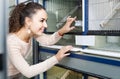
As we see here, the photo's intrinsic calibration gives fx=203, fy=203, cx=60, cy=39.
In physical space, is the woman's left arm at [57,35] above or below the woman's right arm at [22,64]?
above

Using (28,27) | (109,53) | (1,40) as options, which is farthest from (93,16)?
(1,40)

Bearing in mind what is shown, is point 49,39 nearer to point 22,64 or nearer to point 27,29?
point 27,29

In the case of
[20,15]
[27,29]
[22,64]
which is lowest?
[22,64]

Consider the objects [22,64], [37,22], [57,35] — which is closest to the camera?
[22,64]

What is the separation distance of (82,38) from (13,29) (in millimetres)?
606

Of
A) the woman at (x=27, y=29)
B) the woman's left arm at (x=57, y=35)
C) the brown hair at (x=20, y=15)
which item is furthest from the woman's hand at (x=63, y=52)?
the brown hair at (x=20, y=15)

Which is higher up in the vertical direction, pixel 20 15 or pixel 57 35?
pixel 20 15

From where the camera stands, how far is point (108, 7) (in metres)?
1.62

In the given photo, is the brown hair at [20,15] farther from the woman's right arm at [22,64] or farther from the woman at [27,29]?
the woman's right arm at [22,64]

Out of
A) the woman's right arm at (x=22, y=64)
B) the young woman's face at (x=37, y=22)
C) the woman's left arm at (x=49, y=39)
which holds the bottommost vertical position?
the woman's right arm at (x=22, y=64)

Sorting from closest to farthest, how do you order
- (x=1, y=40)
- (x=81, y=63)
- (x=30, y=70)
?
1. (x=1, y=40)
2. (x=30, y=70)
3. (x=81, y=63)

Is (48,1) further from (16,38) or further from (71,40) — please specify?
(16,38)

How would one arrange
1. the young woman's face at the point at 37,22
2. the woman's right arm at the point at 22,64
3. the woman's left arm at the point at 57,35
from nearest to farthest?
the woman's right arm at the point at 22,64
the young woman's face at the point at 37,22
the woman's left arm at the point at 57,35

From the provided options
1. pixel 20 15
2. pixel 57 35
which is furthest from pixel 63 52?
pixel 20 15
